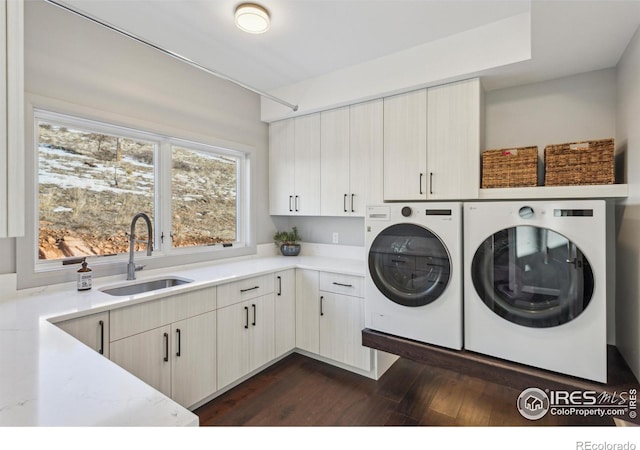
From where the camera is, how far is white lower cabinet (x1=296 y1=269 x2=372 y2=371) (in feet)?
8.45

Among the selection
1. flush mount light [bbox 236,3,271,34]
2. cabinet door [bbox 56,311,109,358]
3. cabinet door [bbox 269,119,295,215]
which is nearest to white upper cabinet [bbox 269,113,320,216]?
cabinet door [bbox 269,119,295,215]

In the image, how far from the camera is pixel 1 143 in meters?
0.60

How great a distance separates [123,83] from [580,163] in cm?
313

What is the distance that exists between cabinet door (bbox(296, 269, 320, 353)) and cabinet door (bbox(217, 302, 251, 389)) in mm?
566

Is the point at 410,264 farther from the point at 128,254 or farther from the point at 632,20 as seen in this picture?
the point at 128,254

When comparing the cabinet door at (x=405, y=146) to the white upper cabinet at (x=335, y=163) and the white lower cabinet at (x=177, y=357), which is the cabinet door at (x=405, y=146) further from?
the white lower cabinet at (x=177, y=357)

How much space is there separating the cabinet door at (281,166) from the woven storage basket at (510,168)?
1.82m

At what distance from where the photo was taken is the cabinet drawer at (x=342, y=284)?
2572 mm

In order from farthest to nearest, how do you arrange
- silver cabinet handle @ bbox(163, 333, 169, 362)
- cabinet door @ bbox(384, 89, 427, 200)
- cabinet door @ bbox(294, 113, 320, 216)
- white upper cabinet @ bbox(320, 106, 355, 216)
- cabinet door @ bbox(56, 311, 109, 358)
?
cabinet door @ bbox(294, 113, 320, 216)
white upper cabinet @ bbox(320, 106, 355, 216)
cabinet door @ bbox(384, 89, 427, 200)
silver cabinet handle @ bbox(163, 333, 169, 362)
cabinet door @ bbox(56, 311, 109, 358)

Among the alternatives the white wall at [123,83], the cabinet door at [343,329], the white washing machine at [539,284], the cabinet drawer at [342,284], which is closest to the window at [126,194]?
the white wall at [123,83]

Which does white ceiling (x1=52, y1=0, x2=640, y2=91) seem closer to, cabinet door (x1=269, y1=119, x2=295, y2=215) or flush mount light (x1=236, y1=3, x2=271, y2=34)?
flush mount light (x1=236, y1=3, x2=271, y2=34)

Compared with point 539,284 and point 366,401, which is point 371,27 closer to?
point 539,284

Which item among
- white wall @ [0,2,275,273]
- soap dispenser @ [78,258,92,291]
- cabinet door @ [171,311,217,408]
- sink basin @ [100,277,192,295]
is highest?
white wall @ [0,2,275,273]
